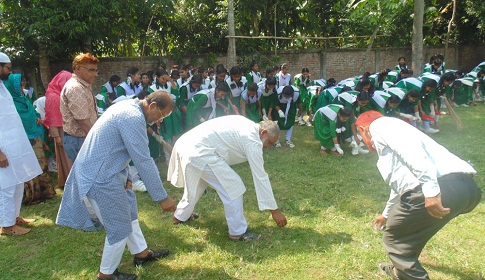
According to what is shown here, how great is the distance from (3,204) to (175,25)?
34.5ft

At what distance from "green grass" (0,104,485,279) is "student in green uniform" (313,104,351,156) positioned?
149 cm

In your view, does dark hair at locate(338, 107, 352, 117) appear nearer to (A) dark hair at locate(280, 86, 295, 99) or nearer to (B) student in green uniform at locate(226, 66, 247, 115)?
(A) dark hair at locate(280, 86, 295, 99)

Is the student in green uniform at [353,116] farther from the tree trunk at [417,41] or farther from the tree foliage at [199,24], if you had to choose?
the tree foliage at [199,24]

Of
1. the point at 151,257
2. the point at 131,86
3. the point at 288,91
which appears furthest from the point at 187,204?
the point at 288,91

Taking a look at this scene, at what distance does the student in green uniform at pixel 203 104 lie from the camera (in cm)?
606

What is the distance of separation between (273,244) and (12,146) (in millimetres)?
2756

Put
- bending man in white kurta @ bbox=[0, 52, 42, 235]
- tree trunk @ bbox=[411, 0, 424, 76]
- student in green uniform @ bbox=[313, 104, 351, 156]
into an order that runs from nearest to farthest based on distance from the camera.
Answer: bending man in white kurta @ bbox=[0, 52, 42, 235] < student in green uniform @ bbox=[313, 104, 351, 156] < tree trunk @ bbox=[411, 0, 424, 76]

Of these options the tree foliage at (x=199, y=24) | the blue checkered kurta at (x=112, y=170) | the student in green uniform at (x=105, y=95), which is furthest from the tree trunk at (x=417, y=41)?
the blue checkered kurta at (x=112, y=170)

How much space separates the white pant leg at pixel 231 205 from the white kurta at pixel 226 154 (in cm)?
7

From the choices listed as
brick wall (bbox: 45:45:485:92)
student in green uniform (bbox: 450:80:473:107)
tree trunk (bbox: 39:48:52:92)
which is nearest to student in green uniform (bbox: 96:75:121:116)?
tree trunk (bbox: 39:48:52:92)

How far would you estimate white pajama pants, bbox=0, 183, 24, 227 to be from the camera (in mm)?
3698

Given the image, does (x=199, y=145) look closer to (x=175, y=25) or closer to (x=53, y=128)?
(x=53, y=128)

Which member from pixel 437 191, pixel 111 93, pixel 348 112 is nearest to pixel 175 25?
pixel 111 93

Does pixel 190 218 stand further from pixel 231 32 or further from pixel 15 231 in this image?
pixel 231 32
